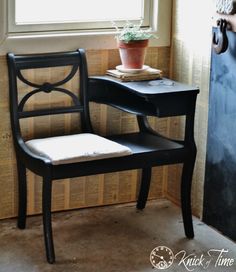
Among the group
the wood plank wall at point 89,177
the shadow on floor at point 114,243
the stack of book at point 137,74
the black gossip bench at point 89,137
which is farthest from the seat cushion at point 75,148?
the shadow on floor at point 114,243

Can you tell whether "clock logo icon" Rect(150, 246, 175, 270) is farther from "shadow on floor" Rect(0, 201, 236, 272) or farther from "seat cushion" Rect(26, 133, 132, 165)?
"seat cushion" Rect(26, 133, 132, 165)

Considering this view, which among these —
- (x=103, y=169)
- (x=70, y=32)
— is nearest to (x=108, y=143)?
(x=103, y=169)

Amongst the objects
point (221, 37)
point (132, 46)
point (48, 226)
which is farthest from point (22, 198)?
point (221, 37)

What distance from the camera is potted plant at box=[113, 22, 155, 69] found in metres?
3.56

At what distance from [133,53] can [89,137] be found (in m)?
0.49

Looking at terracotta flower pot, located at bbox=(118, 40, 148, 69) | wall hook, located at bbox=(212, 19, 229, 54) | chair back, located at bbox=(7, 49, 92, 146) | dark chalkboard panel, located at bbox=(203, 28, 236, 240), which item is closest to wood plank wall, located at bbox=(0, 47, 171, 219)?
chair back, located at bbox=(7, 49, 92, 146)

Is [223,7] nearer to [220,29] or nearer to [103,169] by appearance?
[220,29]

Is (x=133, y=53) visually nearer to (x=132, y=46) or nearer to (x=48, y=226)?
(x=132, y=46)

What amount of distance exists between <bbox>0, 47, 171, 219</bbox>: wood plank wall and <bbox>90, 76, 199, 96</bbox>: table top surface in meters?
0.24

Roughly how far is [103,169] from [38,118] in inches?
21.9

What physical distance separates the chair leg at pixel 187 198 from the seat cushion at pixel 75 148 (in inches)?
14.2

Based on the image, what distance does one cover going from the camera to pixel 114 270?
10.5 feet

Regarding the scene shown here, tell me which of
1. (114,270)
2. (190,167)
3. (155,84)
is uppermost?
(155,84)

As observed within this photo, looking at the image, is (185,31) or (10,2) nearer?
(10,2)
